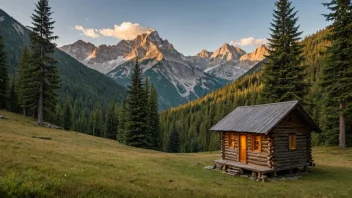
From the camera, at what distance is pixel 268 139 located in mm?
24016

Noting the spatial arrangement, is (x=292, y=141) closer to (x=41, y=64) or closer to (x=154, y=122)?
(x=154, y=122)

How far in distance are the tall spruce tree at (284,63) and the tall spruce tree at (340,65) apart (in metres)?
3.69

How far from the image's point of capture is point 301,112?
25625 mm

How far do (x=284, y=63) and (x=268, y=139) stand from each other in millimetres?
21905

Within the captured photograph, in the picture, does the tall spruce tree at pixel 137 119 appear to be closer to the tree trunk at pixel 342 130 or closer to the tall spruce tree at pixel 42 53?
the tall spruce tree at pixel 42 53

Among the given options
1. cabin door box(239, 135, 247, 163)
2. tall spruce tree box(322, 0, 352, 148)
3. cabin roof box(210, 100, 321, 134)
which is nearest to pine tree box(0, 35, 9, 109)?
cabin roof box(210, 100, 321, 134)

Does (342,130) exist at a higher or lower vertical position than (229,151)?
higher

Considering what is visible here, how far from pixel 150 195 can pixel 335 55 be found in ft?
126

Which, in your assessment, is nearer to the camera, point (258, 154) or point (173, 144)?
point (258, 154)

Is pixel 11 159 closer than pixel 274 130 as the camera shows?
Yes

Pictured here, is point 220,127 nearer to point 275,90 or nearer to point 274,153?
point 274,153

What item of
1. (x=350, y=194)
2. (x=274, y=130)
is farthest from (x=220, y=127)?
(x=350, y=194)

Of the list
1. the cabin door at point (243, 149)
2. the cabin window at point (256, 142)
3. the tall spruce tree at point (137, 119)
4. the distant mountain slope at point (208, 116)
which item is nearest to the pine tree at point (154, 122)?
the tall spruce tree at point (137, 119)

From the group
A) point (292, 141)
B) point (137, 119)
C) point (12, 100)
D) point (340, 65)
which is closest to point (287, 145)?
point (292, 141)
